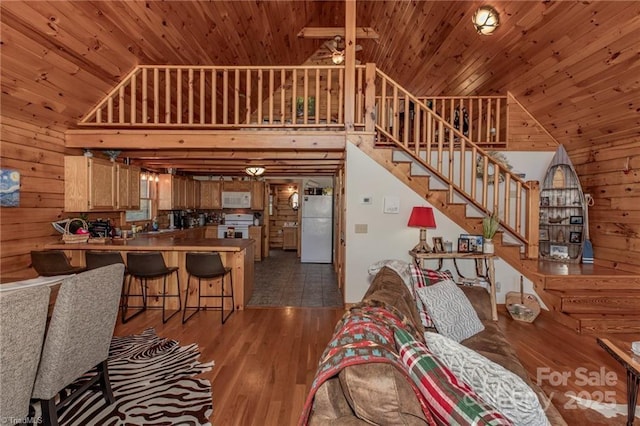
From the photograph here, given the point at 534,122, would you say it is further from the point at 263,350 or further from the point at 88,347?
the point at 88,347

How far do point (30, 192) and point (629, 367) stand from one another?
18.0ft

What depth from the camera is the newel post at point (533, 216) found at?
390 cm

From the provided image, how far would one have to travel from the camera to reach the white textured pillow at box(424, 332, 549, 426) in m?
1.09

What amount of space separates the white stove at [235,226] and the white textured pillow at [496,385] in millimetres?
7043

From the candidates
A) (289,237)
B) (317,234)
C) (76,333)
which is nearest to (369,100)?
(76,333)

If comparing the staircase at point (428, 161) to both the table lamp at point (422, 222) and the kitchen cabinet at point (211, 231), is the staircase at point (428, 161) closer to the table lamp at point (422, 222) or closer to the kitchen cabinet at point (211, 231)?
the table lamp at point (422, 222)

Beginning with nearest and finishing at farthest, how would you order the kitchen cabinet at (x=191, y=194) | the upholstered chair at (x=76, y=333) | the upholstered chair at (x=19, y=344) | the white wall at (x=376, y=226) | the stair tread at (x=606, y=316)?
the upholstered chair at (x=19, y=344) → the upholstered chair at (x=76, y=333) → the stair tread at (x=606, y=316) → the white wall at (x=376, y=226) → the kitchen cabinet at (x=191, y=194)

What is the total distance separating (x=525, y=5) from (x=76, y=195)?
5923 millimetres

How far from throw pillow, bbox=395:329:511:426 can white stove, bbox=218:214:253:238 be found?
7.10 m

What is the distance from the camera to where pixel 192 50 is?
14.4 feet

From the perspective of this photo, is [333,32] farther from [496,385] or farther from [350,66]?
[496,385]

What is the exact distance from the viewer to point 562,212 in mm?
5172

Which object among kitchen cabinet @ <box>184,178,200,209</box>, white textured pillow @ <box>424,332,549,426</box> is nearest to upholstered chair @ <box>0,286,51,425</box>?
white textured pillow @ <box>424,332,549,426</box>

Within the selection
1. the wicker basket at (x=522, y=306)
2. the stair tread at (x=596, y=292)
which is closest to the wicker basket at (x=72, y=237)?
the wicker basket at (x=522, y=306)
